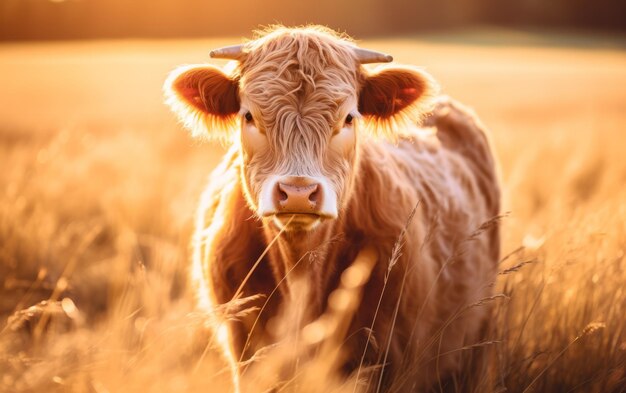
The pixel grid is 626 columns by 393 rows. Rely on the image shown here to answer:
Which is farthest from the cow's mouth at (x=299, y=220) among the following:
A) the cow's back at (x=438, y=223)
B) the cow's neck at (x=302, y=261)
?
the cow's back at (x=438, y=223)

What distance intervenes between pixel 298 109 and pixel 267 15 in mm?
28006

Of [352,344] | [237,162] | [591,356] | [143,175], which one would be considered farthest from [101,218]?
[591,356]

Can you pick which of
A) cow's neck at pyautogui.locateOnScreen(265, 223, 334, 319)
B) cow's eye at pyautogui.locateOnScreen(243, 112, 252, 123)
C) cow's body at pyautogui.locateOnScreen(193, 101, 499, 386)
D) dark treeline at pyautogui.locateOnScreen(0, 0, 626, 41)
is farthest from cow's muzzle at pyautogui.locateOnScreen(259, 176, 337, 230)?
dark treeline at pyautogui.locateOnScreen(0, 0, 626, 41)

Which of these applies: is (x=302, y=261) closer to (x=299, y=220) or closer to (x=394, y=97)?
(x=299, y=220)

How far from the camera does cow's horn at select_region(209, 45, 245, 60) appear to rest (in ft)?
10.7

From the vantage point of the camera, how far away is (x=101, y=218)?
671 cm

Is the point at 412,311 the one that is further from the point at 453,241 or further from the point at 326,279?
the point at 453,241

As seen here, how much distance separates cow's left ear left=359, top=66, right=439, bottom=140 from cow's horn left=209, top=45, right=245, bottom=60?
593mm

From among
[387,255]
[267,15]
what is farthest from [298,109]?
[267,15]

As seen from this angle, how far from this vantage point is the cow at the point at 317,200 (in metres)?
2.97

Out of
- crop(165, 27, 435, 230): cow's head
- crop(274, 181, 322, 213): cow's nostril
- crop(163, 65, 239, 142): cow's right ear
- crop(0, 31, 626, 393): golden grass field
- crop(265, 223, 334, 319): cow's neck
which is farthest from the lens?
crop(163, 65, 239, 142): cow's right ear

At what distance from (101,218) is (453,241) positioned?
3.86 m

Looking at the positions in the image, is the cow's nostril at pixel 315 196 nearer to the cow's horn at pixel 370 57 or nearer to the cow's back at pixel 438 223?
the cow's back at pixel 438 223

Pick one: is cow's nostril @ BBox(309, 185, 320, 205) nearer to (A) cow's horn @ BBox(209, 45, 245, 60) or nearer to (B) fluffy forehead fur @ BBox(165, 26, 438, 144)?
(B) fluffy forehead fur @ BBox(165, 26, 438, 144)
